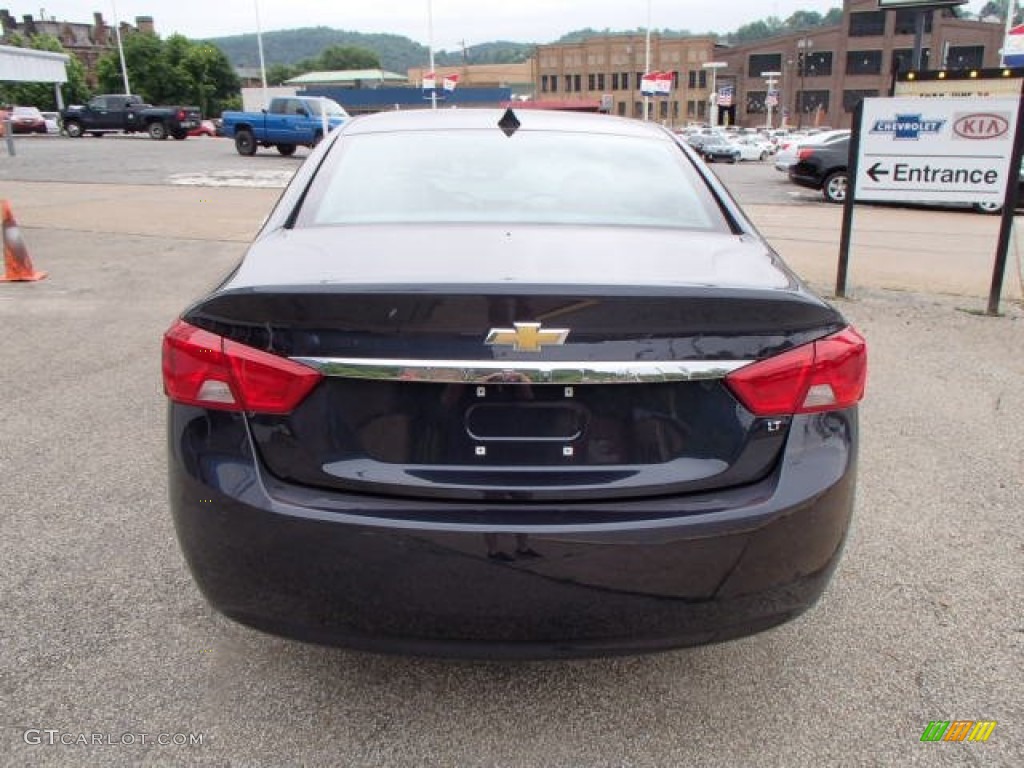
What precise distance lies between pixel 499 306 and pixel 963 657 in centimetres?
192

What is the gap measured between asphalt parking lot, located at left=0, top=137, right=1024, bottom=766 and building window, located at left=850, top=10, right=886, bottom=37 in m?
110

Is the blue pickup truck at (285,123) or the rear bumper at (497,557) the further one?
the blue pickup truck at (285,123)

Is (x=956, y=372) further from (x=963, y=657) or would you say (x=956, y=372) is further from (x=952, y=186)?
(x=963, y=657)

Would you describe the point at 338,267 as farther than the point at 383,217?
No

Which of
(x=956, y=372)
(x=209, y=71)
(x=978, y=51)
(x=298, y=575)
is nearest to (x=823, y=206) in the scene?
(x=956, y=372)

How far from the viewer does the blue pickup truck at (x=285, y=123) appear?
27578mm

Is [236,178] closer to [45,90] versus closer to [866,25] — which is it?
[45,90]

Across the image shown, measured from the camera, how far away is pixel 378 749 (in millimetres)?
2227

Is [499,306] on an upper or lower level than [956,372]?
upper

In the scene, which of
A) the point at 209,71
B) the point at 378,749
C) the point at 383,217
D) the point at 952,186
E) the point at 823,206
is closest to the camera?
the point at 378,749

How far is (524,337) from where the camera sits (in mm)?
1886

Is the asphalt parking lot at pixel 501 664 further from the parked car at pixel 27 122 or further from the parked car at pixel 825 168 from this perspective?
the parked car at pixel 27 122
